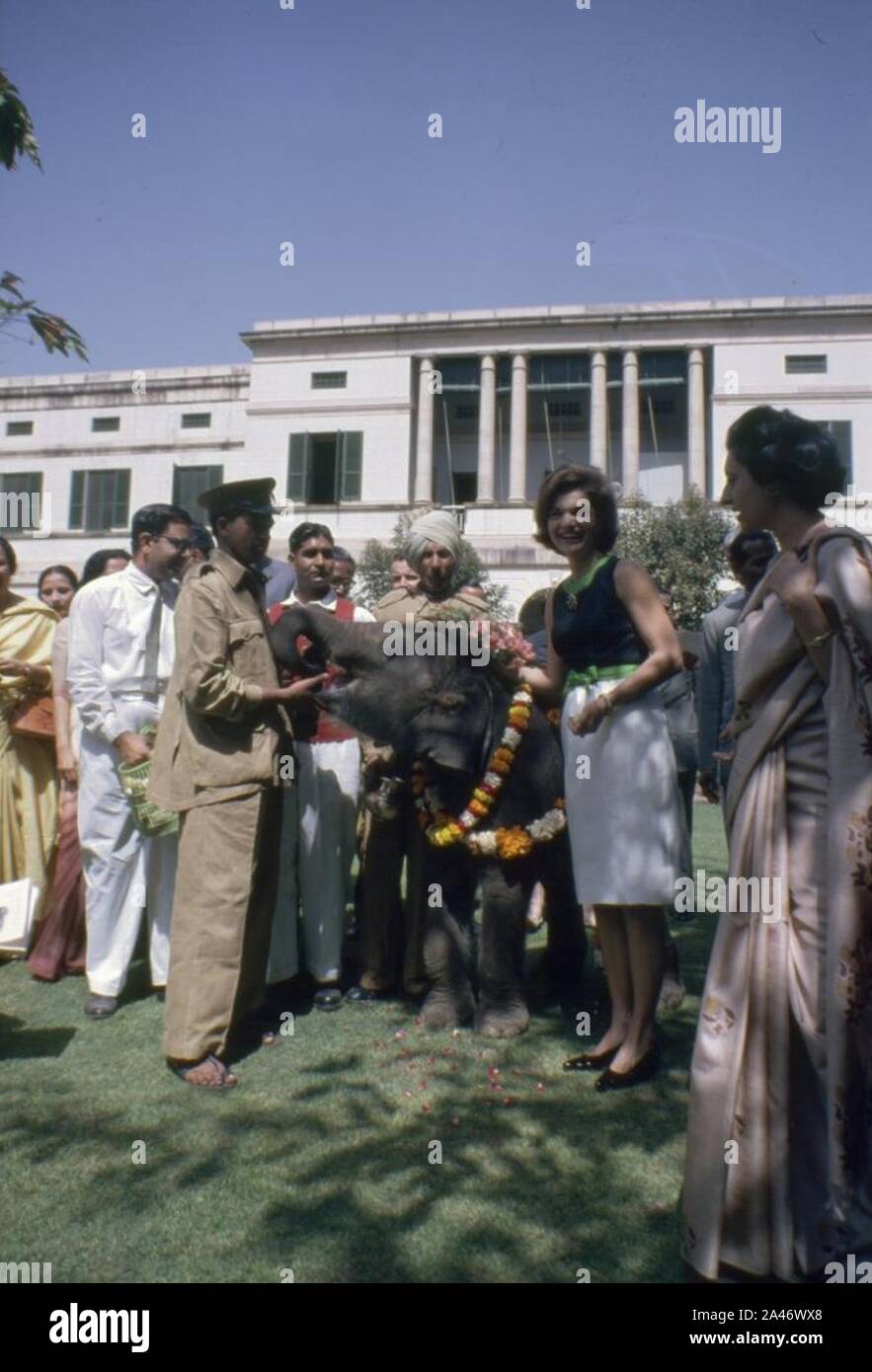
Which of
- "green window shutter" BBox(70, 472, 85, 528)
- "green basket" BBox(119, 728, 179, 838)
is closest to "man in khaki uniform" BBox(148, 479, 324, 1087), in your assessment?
"green basket" BBox(119, 728, 179, 838)

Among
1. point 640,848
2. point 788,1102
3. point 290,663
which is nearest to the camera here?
point 788,1102

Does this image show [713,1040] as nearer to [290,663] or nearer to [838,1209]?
[838,1209]

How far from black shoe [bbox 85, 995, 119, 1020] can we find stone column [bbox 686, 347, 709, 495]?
36193 millimetres

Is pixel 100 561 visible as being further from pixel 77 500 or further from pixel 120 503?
pixel 77 500

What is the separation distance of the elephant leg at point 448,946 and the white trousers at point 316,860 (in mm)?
690

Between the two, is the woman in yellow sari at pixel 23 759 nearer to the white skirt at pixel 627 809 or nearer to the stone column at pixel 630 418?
the white skirt at pixel 627 809

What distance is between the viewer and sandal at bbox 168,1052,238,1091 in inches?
149

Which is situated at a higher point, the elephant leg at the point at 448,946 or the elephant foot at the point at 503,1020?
the elephant leg at the point at 448,946

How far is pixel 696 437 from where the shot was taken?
38.9 metres

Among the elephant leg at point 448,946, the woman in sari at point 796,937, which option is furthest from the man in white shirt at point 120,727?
the woman in sari at point 796,937

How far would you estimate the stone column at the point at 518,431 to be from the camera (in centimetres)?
4000

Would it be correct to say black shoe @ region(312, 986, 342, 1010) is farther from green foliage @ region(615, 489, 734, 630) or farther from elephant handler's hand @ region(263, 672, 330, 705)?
green foliage @ region(615, 489, 734, 630)
